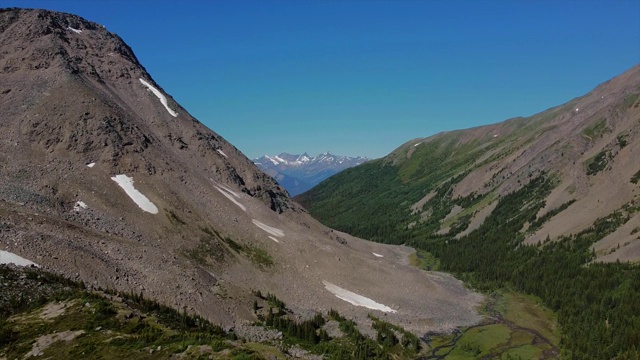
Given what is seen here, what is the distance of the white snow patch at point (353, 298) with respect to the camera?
83.0 meters

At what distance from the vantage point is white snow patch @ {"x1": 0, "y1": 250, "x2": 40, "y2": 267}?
48.8 m

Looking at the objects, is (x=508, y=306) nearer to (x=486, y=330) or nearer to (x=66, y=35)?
(x=486, y=330)

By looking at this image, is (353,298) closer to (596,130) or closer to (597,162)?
(597,162)

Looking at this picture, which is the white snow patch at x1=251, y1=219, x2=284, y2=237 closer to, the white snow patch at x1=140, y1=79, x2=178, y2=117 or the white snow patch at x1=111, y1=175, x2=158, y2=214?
the white snow patch at x1=111, y1=175, x2=158, y2=214

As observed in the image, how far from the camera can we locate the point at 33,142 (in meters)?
84.9

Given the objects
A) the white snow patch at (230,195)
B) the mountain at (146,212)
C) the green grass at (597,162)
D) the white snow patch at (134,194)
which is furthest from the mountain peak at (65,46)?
the green grass at (597,162)

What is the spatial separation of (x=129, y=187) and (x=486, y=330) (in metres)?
70.2

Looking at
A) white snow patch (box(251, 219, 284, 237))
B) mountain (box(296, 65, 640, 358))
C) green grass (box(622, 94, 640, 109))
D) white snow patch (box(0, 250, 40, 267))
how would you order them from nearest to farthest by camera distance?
1. white snow patch (box(0, 250, 40, 267))
2. mountain (box(296, 65, 640, 358))
3. white snow patch (box(251, 219, 284, 237))
4. green grass (box(622, 94, 640, 109))

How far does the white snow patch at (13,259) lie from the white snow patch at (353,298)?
160 feet

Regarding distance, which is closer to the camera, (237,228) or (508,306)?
(237,228)

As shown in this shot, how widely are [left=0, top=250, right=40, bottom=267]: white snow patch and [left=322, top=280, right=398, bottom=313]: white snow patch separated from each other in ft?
160

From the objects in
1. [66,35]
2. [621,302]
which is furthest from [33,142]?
[621,302]

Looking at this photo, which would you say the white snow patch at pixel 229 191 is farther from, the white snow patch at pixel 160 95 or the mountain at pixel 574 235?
the mountain at pixel 574 235

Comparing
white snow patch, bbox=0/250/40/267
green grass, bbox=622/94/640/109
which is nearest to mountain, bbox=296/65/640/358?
green grass, bbox=622/94/640/109
